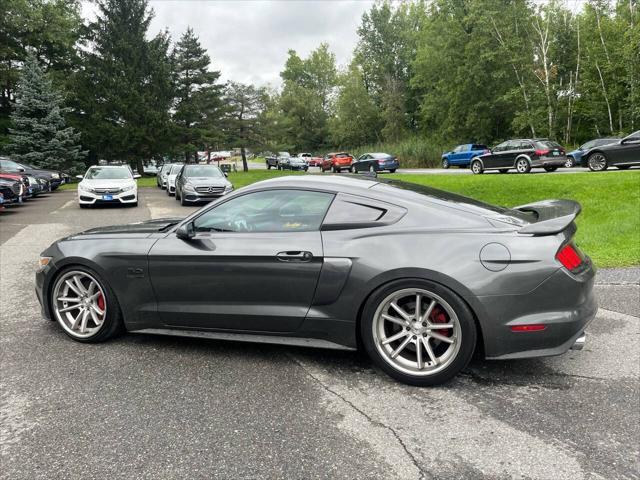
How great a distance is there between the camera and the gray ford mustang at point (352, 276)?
10.6 ft

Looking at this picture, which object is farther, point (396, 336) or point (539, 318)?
point (396, 336)

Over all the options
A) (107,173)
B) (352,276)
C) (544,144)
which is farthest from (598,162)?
(352,276)

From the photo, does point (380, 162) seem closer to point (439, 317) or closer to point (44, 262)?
point (44, 262)

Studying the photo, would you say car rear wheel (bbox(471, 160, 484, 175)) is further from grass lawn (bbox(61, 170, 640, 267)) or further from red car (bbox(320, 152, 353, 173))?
red car (bbox(320, 152, 353, 173))

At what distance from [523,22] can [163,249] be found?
140 ft

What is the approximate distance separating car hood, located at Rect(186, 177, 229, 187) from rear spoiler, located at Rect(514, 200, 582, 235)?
1367 centimetres

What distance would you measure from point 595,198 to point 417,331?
10459 mm

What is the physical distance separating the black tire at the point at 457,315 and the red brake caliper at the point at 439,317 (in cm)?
14

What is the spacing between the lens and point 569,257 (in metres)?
3.34

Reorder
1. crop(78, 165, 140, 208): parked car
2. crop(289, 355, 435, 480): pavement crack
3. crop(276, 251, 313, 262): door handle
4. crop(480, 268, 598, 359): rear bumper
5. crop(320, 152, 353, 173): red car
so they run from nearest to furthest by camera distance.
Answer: crop(289, 355, 435, 480): pavement crack → crop(480, 268, 598, 359): rear bumper → crop(276, 251, 313, 262): door handle → crop(78, 165, 140, 208): parked car → crop(320, 152, 353, 173): red car

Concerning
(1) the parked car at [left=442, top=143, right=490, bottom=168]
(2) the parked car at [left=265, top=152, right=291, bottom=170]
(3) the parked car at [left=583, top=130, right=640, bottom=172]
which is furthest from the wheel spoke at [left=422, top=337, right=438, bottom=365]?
(2) the parked car at [left=265, top=152, right=291, bottom=170]

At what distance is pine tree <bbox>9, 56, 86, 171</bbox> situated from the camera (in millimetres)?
31438

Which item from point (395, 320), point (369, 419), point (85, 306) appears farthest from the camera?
point (85, 306)

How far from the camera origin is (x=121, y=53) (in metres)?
43.4
